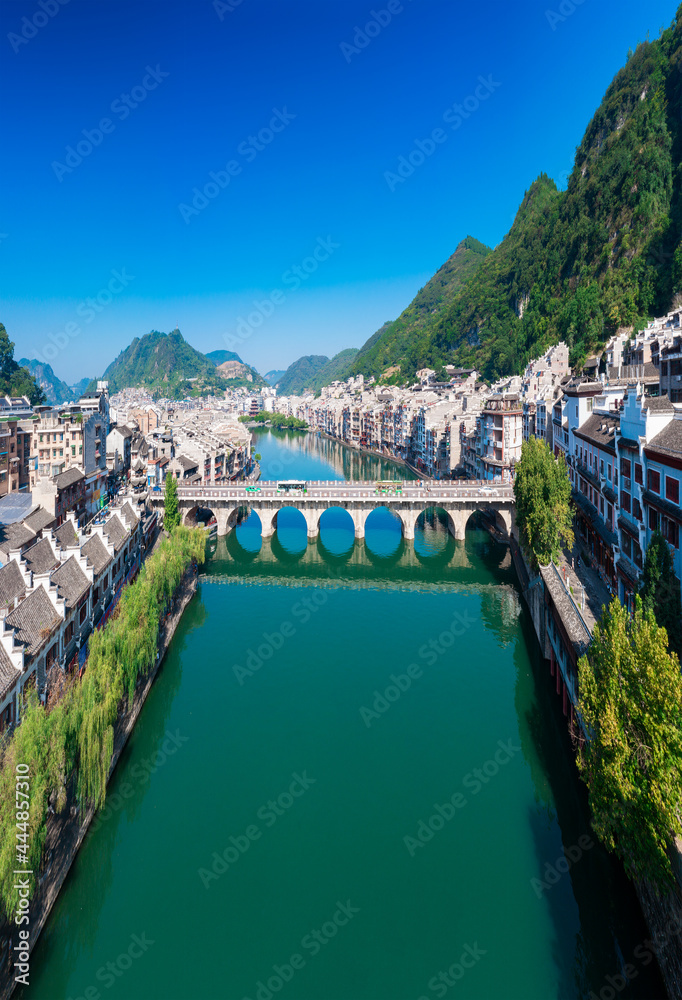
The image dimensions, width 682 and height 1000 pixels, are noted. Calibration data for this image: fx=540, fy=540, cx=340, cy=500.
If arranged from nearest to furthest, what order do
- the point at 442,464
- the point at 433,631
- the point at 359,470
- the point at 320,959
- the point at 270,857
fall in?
the point at 320,959, the point at 270,857, the point at 433,631, the point at 442,464, the point at 359,470

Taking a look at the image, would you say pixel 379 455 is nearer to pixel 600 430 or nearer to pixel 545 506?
pixel 600 430

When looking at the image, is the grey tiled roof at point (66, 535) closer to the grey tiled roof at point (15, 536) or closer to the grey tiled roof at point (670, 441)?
the grey tiled roof at point (15, 536)

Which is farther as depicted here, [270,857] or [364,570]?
[364,570]

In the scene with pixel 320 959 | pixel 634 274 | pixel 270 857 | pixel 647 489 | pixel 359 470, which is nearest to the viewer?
pixel 320 959

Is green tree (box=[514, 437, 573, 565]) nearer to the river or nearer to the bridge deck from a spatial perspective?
the river

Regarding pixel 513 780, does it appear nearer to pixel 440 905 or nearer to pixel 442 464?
pixel 440 905

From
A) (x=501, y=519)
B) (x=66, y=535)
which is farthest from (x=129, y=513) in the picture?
(x=501, y=519)

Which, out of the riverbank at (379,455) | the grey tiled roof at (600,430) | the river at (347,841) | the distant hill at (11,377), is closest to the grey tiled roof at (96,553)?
the river at (347,841)

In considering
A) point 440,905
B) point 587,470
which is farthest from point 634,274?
point 440,905
